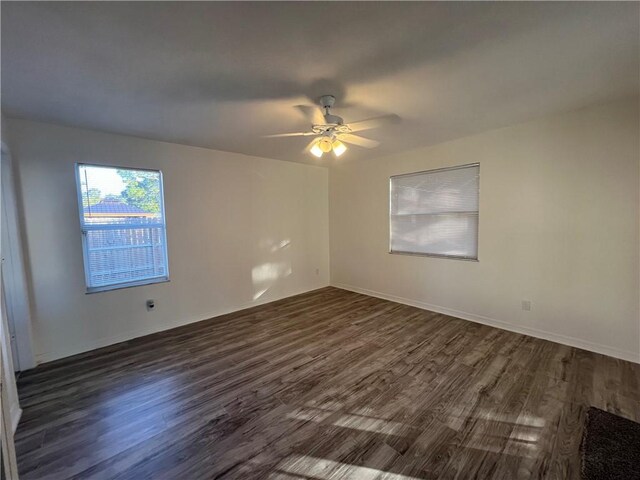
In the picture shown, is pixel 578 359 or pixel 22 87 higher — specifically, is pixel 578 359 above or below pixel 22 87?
below

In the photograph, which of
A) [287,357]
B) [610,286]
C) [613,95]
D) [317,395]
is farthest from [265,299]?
[613,95]

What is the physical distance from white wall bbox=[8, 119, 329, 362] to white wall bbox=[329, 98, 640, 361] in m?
2.09

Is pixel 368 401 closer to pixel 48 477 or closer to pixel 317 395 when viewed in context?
pixel 317 395

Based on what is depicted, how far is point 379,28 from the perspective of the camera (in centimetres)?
148

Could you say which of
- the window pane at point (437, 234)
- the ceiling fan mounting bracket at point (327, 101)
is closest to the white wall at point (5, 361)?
the ceiling fan mounting bracket at point (327, 101)

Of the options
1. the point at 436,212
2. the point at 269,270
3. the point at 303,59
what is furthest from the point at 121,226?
the point at 436,212

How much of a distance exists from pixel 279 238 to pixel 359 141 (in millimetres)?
2110

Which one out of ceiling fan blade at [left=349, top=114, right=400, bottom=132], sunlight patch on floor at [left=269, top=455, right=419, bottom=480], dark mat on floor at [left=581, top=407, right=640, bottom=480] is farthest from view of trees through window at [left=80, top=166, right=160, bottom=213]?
dark mat on floor at [left=581, top=407, right=640, bottom=480]

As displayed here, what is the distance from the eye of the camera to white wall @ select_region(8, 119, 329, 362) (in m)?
2.74

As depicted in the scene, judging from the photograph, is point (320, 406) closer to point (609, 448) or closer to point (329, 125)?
point (609, 448)

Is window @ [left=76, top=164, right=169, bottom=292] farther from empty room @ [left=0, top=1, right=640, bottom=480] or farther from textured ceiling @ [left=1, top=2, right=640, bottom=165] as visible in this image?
textured ceiling @ [left=1, top=2, right=640, bottom=165]

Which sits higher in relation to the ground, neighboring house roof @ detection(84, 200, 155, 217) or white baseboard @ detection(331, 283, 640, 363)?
neighboring house roof @ detection(84, 200, 155, 217)

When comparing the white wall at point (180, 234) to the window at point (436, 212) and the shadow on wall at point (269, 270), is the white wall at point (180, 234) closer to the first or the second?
the shadow on wall at point (269, 270)

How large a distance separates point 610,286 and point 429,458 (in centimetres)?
257
